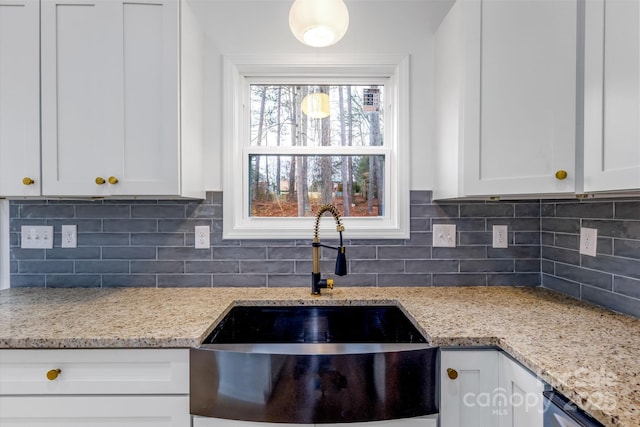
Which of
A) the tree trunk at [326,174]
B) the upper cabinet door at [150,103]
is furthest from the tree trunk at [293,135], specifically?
the upper cabinet door at [150,103]

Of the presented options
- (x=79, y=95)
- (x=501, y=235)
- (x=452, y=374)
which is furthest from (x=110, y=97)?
(x=501, y=235)

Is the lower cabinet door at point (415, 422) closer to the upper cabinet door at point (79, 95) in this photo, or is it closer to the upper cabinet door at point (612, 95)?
the upper cabinet door at point (612, 95)

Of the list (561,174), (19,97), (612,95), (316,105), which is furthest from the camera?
(316,105)

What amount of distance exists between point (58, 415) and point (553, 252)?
2155mm

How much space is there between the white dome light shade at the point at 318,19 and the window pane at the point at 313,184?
651 mm

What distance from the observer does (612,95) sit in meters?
1.01

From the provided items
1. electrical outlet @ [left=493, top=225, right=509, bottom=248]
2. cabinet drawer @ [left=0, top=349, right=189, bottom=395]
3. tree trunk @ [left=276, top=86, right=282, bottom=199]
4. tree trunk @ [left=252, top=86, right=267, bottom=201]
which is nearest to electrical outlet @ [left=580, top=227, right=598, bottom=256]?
electrical outlet @ [left=493, top=225, right=509, bottom=248]

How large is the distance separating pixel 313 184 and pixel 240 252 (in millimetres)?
535

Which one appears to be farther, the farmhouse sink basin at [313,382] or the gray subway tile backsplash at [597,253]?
the gray subway tile backsplash at [597,253]

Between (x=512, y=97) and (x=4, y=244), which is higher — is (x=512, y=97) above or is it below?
above

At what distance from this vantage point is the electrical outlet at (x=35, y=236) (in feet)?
5.71

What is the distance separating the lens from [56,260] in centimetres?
175

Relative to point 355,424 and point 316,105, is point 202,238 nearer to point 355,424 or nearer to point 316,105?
point 316,105

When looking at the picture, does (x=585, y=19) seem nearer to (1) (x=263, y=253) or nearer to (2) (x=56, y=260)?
(1) (x=263, y=253)
